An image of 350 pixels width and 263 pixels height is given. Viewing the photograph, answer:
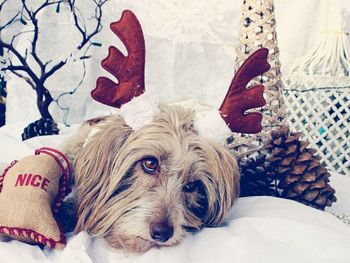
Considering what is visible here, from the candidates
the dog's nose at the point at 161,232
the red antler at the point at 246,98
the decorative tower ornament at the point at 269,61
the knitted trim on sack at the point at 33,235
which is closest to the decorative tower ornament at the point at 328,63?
the decorative tower ornament at the point at 269,61

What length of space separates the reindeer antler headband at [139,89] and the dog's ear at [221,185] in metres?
0.05

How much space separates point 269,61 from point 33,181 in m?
0.65

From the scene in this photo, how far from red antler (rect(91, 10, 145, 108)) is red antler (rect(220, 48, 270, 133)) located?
0.62 ft

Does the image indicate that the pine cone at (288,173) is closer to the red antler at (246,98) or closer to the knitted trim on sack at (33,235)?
the red antler at (246,98)

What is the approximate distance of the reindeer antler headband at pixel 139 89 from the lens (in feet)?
3.10

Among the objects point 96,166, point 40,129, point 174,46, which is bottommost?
point 40,129

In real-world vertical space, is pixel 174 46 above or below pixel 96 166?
above

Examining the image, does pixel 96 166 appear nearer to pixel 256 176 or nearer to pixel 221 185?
pixel 221 185

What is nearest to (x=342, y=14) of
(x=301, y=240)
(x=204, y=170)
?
(x=204, y=170)

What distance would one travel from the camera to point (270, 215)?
2.99 ft

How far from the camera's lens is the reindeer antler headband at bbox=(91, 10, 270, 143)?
37.1 inches

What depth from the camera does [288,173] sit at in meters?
1.12

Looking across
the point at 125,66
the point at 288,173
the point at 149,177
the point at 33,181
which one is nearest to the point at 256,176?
the point at 288,173

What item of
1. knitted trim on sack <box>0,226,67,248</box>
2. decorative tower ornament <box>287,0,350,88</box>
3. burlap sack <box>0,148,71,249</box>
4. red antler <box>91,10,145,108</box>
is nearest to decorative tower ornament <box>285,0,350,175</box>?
decorative tower ornament <box>287,0,350,88</box>
